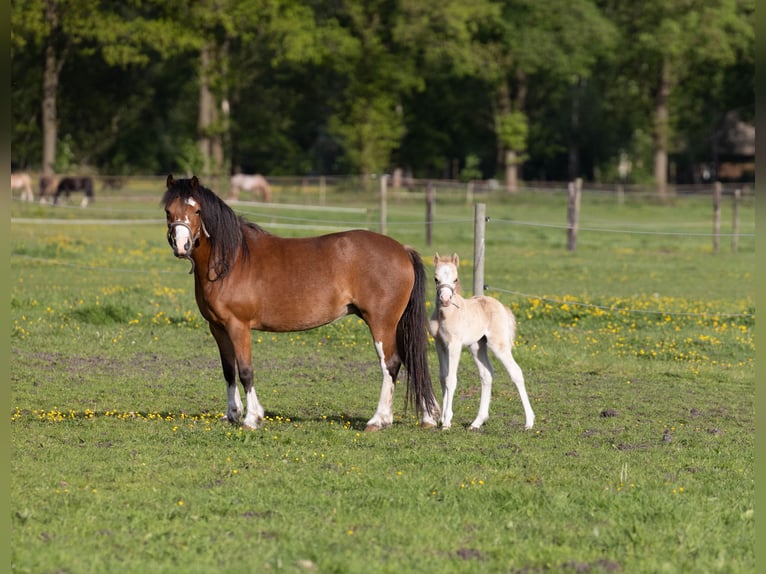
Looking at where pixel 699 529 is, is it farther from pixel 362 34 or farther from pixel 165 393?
pixel 362 34

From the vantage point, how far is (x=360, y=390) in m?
11.6

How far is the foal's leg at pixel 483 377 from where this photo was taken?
952cm

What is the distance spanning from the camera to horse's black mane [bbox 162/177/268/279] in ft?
30.2

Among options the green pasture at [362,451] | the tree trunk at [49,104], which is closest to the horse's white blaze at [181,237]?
the green pasture at [362,451]

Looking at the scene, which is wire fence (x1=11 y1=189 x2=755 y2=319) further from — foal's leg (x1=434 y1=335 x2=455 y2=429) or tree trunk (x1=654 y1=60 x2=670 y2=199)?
tree trunk (x1=654 y1=60 x2=670 y2=199)

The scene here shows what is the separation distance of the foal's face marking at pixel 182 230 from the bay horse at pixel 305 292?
0.66 feet

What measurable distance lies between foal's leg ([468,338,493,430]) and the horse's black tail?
356 mm

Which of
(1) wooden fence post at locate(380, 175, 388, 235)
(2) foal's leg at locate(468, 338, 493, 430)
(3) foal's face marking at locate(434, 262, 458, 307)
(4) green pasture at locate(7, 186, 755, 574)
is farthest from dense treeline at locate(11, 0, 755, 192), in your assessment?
(3) foal's face marking at locate(434, 262, 458, 307)

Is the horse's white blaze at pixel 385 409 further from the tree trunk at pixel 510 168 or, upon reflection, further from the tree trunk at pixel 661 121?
the tree trunk at pixel 661 121

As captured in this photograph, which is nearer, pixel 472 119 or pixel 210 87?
pixel 210 87

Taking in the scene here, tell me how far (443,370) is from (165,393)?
10.0ft

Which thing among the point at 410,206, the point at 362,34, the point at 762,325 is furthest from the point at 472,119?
the point at 762,325

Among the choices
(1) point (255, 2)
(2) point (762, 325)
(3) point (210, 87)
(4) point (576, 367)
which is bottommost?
(4) point (576, 367)

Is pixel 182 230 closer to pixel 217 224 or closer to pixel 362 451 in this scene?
pixel 217 224
